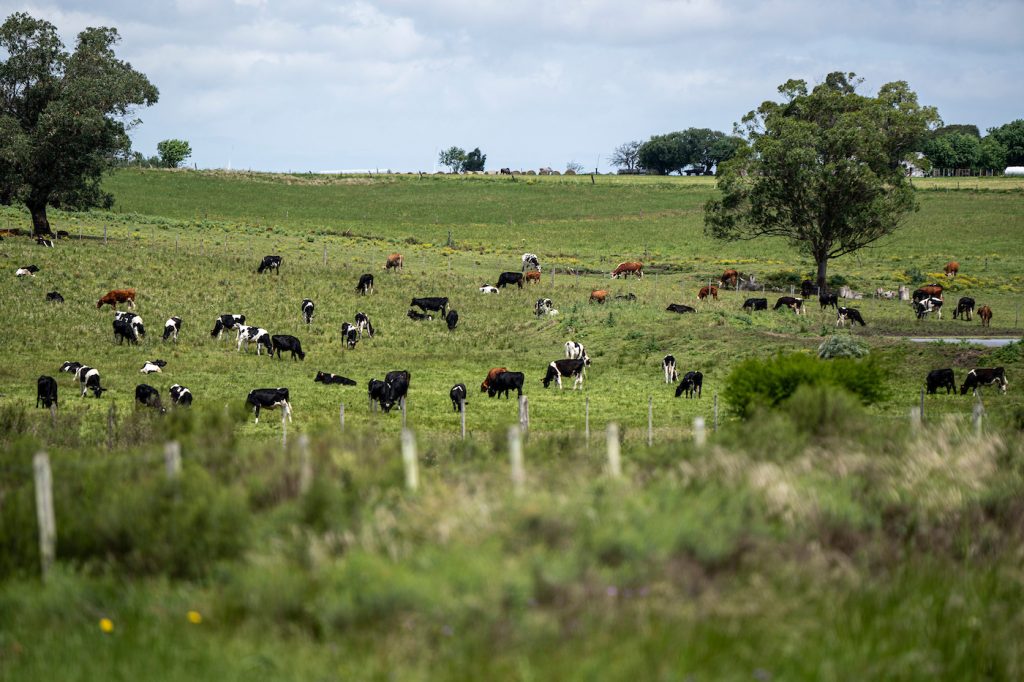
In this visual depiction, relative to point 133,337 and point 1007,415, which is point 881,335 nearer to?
point 1007,415

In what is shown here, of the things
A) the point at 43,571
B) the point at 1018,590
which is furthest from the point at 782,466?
the point at 43,571

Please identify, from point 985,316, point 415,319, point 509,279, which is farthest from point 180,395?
point 985,316

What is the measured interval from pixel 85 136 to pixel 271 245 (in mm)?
14938

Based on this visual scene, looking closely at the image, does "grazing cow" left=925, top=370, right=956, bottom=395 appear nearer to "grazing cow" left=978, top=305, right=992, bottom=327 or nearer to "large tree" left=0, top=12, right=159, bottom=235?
"grazing cow" left=978, top=305, right=992, bottom=327

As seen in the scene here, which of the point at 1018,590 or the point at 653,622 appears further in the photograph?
the point at 1018,590

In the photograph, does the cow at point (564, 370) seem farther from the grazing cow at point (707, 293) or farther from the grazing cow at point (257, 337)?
the grazing cow at point (707, 293)

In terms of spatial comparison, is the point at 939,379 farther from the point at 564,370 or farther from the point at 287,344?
the point at 287,344

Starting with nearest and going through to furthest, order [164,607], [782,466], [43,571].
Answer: [164,607] < [43,571] < [782,466]

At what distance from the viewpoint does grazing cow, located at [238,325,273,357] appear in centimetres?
3916

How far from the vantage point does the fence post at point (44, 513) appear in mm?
11141

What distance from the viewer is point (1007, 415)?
21609 millimetres

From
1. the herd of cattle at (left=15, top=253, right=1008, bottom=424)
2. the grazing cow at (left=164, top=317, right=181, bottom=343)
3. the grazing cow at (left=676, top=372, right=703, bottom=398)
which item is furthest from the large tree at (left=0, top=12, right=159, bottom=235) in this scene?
the grazing cow at (left=676, top=372, right=703, bottom=398)

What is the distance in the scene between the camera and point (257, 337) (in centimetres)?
3928

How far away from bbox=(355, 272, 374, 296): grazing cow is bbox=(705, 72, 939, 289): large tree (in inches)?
885
